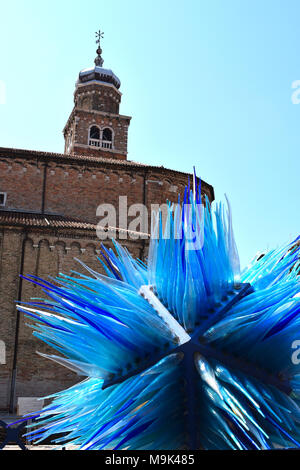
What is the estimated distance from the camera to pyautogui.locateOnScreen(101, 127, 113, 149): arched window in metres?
29.8

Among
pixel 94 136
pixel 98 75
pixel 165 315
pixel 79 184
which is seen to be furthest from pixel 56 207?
pixel 165 315

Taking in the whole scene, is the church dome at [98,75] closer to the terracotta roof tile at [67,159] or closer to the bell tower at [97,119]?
the bell tower at [97,119]

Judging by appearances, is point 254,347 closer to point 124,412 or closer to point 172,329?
point 172,329

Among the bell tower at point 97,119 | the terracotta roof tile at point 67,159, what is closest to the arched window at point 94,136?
the bell tower at point 97,119

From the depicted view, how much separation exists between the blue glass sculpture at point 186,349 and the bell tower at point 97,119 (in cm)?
2721

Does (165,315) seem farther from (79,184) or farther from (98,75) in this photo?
(98,75)

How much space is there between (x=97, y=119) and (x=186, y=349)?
2940 cm

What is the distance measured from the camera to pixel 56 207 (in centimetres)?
2186

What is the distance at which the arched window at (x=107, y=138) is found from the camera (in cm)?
2980

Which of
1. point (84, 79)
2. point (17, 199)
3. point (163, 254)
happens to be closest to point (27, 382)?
point (17, 199)

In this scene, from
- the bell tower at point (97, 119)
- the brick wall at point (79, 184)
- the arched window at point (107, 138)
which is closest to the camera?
the brick wall at point (79, 184)

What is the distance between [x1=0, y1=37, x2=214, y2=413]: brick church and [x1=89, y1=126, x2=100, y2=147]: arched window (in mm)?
31

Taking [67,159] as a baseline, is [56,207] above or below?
below

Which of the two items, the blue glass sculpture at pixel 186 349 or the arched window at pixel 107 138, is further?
the arched window at pixel 107 138
